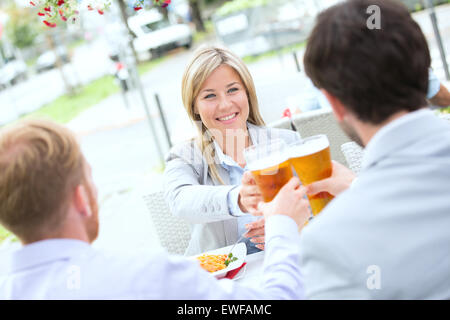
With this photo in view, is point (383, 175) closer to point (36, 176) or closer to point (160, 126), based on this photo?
point (36, 176)

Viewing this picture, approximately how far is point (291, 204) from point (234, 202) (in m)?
0.55

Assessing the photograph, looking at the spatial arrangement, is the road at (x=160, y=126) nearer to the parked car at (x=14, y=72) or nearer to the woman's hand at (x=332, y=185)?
the woman's hand at (x=332, y=185)

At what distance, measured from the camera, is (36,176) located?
4.05 ft

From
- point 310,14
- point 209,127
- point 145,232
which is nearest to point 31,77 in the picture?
point 310,14

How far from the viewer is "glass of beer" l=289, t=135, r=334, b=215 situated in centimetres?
164

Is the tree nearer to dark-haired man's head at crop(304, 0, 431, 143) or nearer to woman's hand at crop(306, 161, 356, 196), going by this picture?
woman's hand at crop(306, 161, 356, 196)

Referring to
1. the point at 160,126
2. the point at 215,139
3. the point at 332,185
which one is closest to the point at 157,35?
the point at 160,126

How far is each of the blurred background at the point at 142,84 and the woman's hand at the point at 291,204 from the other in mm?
469

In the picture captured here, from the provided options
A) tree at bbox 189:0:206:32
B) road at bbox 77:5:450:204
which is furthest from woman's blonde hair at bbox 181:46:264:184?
tree at bbox 189:0:206:32

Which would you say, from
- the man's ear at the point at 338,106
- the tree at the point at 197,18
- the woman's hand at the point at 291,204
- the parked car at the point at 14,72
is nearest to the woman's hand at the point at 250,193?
the woman's hand at the point at 291,204

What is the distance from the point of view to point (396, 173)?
48.3 inches

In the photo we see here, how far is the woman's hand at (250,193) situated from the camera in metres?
1.94

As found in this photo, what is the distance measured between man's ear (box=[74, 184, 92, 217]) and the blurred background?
0.24m
